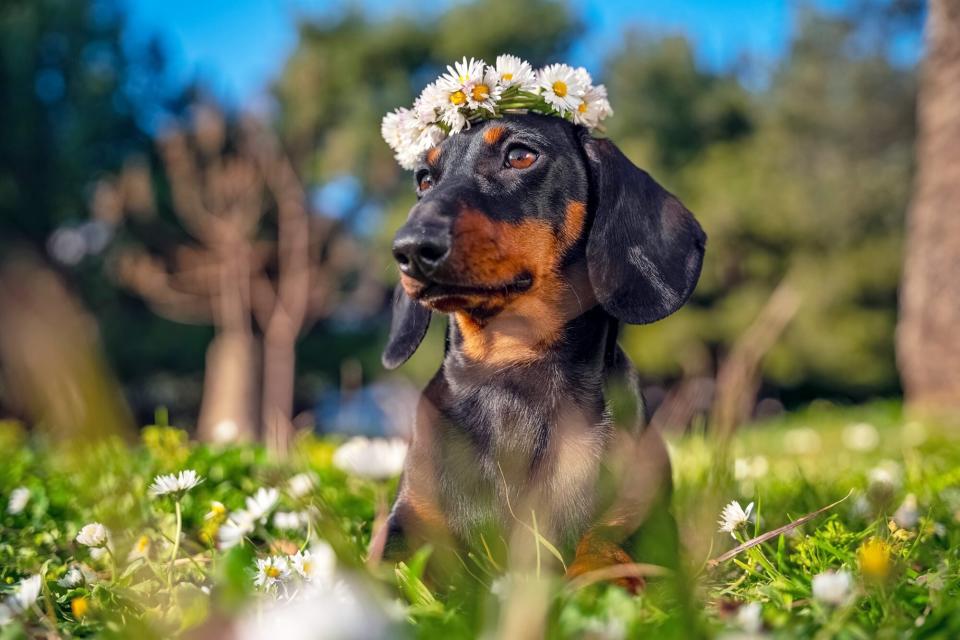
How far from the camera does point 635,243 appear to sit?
105 inches

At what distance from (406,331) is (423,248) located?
85 centimetres

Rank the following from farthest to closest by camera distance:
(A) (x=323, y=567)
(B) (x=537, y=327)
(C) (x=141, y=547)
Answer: (B) (x=537, y=327) → (C) (x=141, y=547) → (A) (x=323, y=567)

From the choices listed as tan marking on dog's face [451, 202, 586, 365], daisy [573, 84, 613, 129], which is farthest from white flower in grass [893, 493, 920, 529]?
daisy [573, 84, 613, 129]

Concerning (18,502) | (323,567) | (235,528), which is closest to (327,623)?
(323,567)

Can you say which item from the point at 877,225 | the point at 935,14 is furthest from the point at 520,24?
the point at 935,14

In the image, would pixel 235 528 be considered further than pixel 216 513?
Yes

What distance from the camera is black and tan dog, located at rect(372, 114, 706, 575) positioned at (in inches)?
88.6

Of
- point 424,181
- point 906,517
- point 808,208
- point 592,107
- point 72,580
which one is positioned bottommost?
point 808,208

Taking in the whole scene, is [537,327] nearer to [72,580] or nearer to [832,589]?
[832,589]

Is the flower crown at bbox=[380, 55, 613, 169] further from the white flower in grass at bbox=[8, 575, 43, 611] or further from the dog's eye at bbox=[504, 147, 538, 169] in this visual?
the white flower in grass at bbox=[8, 575, 43, 611]

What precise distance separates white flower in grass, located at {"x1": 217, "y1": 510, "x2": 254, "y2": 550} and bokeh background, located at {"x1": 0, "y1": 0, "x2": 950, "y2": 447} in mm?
11801

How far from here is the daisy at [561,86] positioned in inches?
106

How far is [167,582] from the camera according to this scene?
1918mm

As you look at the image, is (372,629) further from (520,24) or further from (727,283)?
(520,24)
